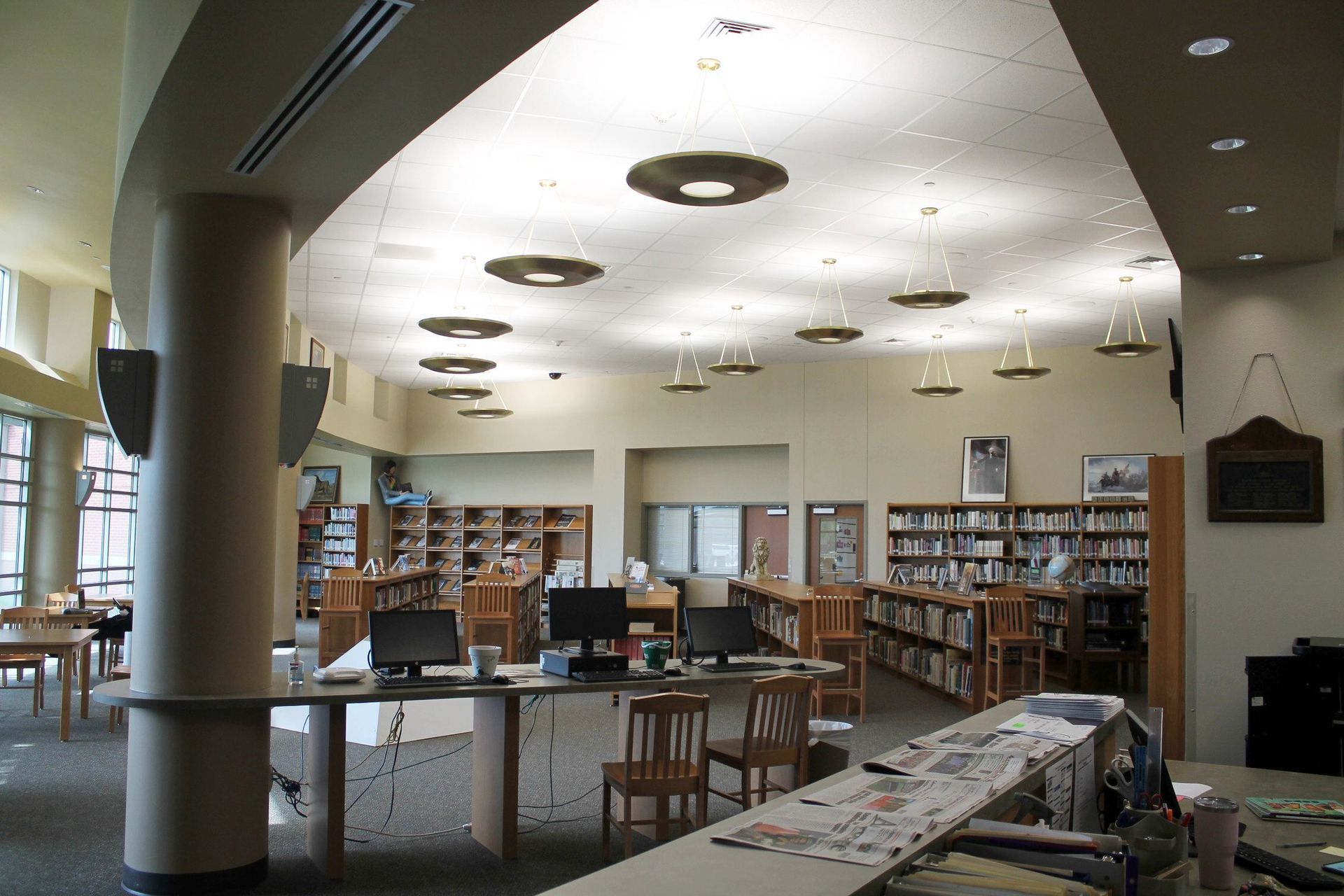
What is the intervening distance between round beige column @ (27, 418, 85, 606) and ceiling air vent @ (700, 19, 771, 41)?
37.8 feet

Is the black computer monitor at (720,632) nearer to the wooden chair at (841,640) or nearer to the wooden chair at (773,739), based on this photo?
the wooden chair at (773,739)

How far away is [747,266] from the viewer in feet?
32.7

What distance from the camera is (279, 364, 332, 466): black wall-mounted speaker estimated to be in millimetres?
5164

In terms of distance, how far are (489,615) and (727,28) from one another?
24.2ft

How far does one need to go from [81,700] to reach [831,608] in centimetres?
683

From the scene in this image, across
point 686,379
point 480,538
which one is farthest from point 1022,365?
point 480,538

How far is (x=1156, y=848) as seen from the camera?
2166mm

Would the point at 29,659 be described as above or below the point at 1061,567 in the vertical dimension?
below

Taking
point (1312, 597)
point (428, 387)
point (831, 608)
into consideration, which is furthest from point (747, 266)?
point (428, 387)

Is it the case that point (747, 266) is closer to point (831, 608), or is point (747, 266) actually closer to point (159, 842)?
point (831, 608)

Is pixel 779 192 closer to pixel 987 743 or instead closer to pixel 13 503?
pixel 987 743

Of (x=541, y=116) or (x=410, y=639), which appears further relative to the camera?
(x=541, y=116)

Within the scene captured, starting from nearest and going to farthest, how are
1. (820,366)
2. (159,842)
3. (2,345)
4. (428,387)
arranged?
(159,842), (2,345), (820,366), (428,387)

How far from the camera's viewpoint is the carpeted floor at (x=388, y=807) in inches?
191
